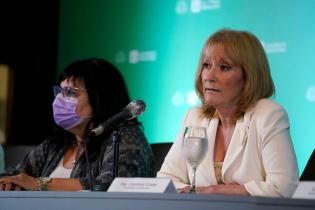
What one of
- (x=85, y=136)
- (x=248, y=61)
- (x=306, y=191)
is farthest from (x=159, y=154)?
(x=306, y=191)

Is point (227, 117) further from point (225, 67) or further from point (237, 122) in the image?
point (225, 67)

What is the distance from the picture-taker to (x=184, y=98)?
4707mm

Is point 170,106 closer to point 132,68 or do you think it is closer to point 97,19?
point 132,68

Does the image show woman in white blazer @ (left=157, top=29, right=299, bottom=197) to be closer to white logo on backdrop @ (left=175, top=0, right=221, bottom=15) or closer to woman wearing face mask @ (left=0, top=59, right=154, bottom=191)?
woman wearing face mask @ (left=0, top=59, right=154, bottom=191)

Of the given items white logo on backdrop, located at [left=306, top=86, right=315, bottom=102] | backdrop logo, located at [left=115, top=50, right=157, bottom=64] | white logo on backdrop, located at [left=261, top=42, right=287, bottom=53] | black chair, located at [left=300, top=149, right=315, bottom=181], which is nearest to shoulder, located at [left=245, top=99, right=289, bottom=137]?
black chair, located at [left=300, top=149, right=315, bottom=181]

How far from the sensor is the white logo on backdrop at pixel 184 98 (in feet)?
15.2

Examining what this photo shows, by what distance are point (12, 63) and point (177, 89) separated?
1721mm

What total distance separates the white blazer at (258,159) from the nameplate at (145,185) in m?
0.58

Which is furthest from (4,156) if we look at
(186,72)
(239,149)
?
(239,149)

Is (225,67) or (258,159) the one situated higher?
(225,67)

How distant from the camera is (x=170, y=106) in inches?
188

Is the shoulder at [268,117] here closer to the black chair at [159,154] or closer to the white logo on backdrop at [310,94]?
the black chair at [159,154]

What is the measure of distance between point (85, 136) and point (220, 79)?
0.95 meters

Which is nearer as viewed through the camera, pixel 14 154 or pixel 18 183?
pixel 18 183
